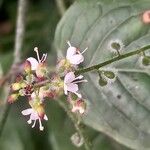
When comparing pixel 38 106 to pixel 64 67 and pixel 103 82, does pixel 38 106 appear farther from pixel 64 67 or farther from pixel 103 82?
pixel 103 82

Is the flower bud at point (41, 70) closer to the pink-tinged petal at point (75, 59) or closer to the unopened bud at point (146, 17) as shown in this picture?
the pink-tinged petal at point (75, 59)

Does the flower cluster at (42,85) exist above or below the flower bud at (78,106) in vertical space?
above

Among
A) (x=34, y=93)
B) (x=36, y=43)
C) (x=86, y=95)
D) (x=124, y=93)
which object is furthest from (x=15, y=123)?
(x=34, y=93)

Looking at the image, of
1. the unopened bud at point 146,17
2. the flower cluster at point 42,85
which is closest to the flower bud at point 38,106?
the flower cluster at point 42,85

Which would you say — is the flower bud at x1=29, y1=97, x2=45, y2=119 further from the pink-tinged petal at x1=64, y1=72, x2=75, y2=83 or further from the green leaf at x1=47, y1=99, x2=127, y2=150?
the green leaf at x1=47, y1=99, x2=127, y2=150

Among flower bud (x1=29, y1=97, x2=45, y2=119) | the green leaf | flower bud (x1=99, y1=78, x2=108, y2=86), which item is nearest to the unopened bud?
flower bud (x1=99, y1=78, x2=108, y2=86)

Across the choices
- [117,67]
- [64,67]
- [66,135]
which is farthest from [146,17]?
[66,135]

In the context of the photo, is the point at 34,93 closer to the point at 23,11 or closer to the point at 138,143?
the point at 138,143
